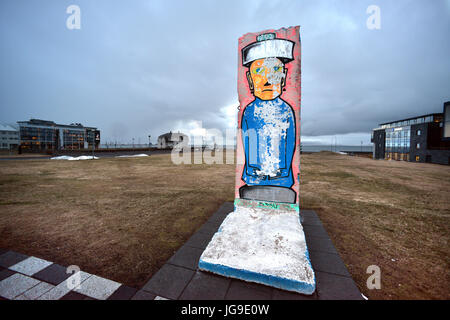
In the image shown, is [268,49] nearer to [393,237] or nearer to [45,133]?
[393,237]

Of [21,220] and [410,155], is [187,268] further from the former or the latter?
[410,155]

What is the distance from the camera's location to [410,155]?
36656 millimetres

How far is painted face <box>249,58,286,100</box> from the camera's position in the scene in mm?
4031

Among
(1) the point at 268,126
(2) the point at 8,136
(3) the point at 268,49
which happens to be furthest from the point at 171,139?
(1) the point at 268,126

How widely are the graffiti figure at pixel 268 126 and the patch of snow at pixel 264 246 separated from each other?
27.0 inches

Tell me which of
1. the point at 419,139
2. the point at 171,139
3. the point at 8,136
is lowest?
the point at 419,139

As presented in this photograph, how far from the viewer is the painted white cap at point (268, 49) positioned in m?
3.97

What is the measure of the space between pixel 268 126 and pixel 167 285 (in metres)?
3.62

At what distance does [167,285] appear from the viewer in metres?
2.30

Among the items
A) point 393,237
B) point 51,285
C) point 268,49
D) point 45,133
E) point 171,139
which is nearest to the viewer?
point 51,285

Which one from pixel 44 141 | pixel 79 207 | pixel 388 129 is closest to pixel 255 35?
pixel 79 207

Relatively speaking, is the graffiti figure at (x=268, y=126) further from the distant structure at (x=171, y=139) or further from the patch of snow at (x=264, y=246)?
the distant structure at (x=171, y=139)

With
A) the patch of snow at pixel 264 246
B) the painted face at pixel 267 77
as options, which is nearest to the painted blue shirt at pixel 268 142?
the painted face at pixel 267 77

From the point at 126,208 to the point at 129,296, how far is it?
385 cm
